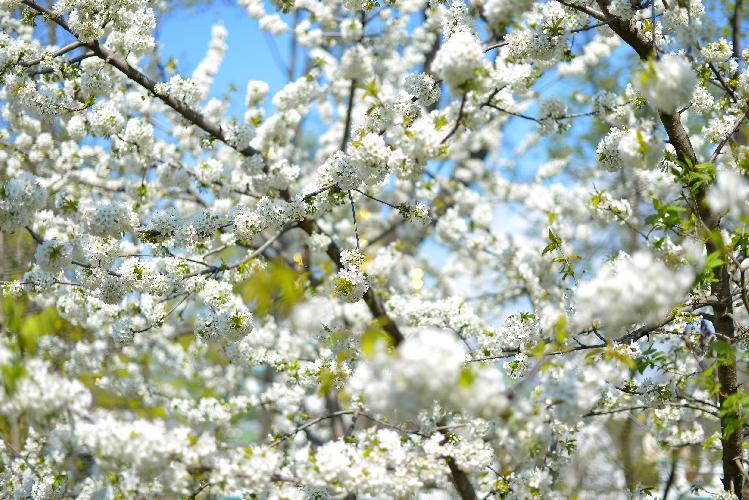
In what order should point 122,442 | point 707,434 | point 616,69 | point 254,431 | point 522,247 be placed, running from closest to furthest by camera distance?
point 122,442 < point 707,434 < point 522,247 < point 616,69 < point 254,431

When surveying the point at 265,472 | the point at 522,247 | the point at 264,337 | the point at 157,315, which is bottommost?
the point at 265,472

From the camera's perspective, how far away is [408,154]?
8.57 feet

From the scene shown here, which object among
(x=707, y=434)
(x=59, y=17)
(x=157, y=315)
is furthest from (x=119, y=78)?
(x=707, y=434)

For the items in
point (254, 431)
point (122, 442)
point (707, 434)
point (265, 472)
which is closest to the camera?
point (122, 442)

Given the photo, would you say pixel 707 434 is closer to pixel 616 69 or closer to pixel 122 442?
pixel 122 442

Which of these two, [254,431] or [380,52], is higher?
[380,52]

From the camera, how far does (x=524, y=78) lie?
433 centimetres

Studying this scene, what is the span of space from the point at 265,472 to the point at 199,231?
1.67m

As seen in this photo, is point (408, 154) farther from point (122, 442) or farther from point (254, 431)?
point (254, 431)

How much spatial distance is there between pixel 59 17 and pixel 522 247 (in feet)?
16.5

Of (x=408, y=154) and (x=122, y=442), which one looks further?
(x=408, y=154)

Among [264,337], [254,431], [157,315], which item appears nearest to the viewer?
[157,315]

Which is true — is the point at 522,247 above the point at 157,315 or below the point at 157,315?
above

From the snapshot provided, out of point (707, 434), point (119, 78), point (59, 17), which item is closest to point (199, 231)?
point (59, 17)
